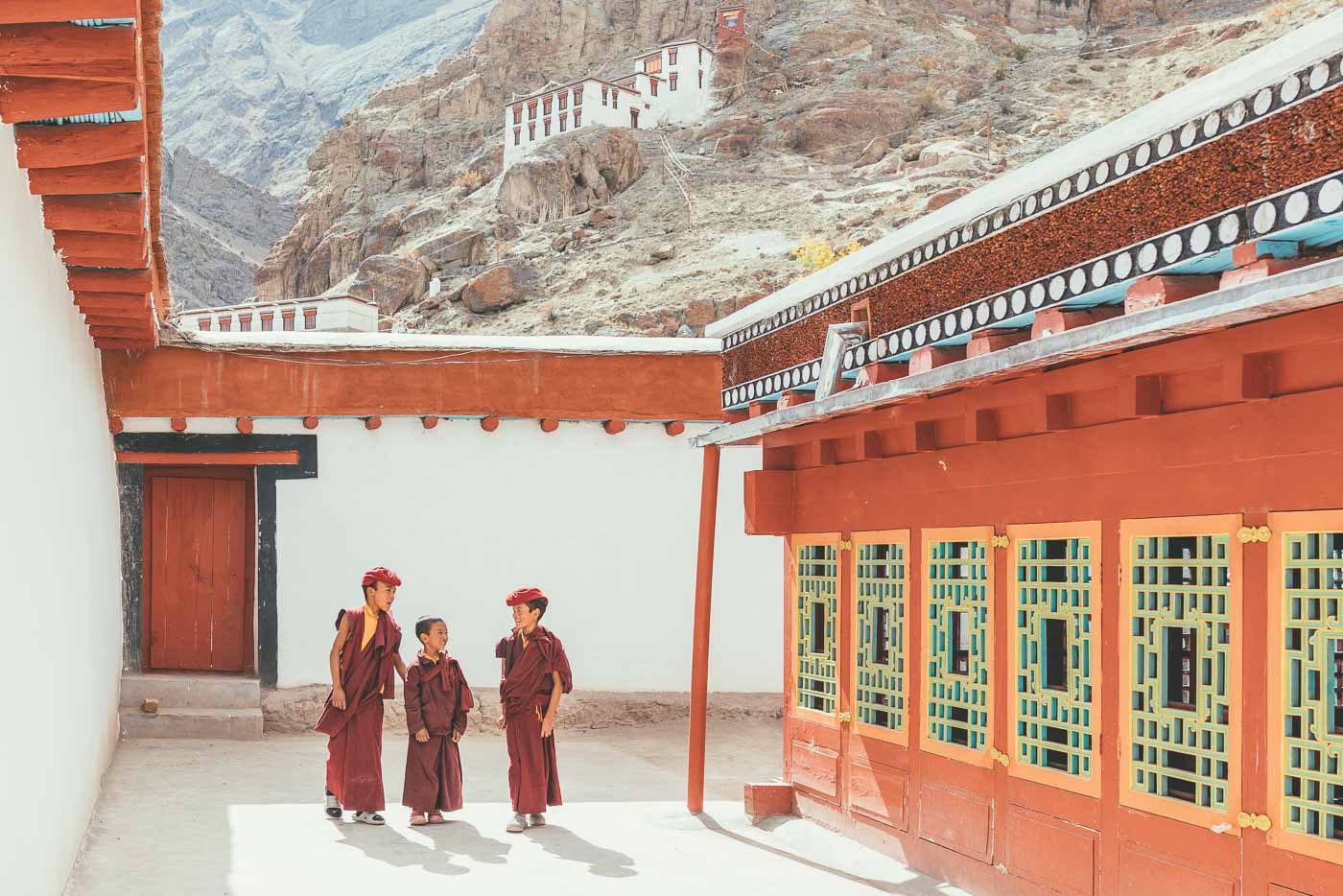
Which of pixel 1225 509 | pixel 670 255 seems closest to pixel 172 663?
pixel 1225 509

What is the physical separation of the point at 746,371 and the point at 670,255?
34.5 m

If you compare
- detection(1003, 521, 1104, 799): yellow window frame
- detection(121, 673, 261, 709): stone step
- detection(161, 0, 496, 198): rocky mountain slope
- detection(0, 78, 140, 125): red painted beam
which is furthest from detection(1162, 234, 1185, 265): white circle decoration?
detection(161, 0, 496, 198): rocky mountain slope

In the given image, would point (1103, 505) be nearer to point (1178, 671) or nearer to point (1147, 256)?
point (1178, 671)

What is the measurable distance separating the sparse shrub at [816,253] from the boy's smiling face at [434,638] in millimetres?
30243

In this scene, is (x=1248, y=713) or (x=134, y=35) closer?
(x=134, y=35)

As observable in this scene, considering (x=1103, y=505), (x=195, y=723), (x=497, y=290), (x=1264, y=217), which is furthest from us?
(x=497, y=290)

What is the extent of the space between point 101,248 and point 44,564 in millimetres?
1462

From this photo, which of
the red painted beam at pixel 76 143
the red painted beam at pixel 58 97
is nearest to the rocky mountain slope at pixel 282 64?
the red painted beam at pixel 76 143

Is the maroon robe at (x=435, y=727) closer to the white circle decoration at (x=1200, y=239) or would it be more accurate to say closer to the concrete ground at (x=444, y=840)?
the concrete ground at (x=444, y=840)

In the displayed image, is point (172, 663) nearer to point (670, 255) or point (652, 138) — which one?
point (670, 255)

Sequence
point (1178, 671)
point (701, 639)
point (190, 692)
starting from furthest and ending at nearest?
1. point (190, 692)
2. point (701, 639)
3. point (1178, 671)

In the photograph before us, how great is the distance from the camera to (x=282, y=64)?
10375cm

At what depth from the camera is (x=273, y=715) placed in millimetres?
10578

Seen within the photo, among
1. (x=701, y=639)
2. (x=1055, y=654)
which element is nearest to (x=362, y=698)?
(x=701, y=639)
